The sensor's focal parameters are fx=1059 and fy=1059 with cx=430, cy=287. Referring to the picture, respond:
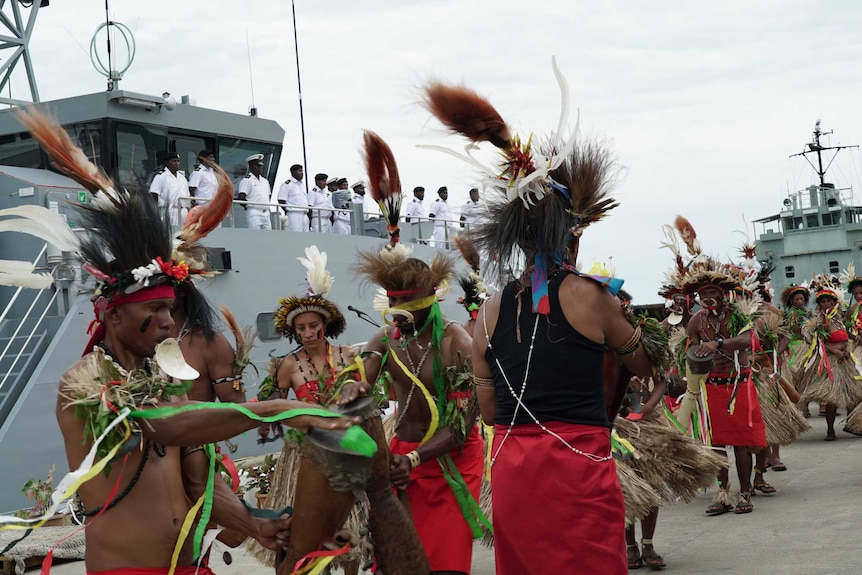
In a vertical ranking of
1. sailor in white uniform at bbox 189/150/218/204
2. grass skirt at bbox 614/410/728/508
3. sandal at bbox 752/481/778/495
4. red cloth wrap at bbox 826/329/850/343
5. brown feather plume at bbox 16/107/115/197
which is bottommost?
sandal at bbox 752/481/778/495

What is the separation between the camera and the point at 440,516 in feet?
17.7

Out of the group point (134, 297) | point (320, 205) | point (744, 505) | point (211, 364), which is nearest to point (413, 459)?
point (211, 364)

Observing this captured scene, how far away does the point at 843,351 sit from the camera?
14.0m

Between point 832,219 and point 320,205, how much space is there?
19398 mm

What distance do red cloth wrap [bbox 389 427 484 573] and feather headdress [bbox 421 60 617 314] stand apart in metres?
1.73

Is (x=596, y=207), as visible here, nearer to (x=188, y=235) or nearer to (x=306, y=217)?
(x=188, y=235)

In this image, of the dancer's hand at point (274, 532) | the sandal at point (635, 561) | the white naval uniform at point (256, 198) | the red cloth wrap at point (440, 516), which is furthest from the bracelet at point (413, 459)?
the white naval uniform at point (256, 198)

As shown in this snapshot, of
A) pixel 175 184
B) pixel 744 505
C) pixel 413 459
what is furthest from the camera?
pixel 175 184

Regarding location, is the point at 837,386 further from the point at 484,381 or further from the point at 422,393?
the point at 484,381

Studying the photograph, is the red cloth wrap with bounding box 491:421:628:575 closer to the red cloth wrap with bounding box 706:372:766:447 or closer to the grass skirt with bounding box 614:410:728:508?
the grass skirt with bounding box 614:410:728:508

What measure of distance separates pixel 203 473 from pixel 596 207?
176 cm

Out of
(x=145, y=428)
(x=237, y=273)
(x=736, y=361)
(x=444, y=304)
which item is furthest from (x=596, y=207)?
(x=444, y=304)

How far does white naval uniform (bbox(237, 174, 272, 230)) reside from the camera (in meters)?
15.1

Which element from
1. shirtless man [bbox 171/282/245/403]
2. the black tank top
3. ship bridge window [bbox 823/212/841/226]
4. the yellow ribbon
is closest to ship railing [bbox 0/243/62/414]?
shirtless man [bbox 171/282/245/403]
